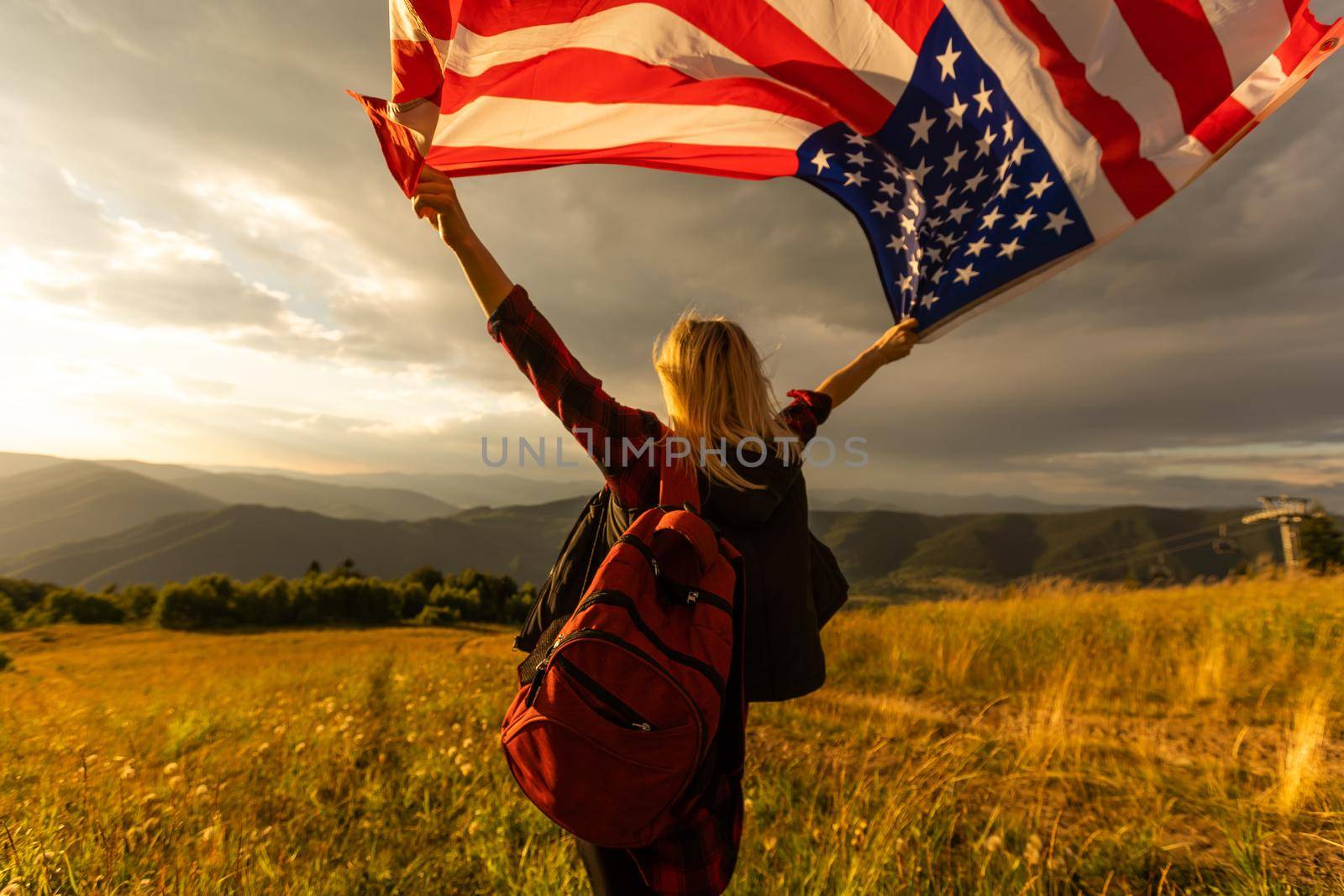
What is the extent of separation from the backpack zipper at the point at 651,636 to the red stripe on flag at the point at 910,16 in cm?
351

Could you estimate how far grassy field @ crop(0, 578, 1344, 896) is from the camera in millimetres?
2590

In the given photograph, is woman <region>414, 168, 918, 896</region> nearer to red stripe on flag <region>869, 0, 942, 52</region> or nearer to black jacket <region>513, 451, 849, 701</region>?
black jacket <region>513, 451, 849, 701</region>

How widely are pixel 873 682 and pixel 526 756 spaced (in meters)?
6.82

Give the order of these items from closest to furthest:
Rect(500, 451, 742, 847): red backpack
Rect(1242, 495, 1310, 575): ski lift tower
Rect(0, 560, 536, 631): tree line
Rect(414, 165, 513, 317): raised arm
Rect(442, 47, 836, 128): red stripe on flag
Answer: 1. Rect(500, 451, 742, 847): red backpack
2. Rect(414, 165, 513, 317): raised arm
3. Rect(442, 47, 836, 128): red stripe on flag
4. Rect(0, 560, 536, 631): tree line
5. Rect(1242, 495, 1310, 575): ski lift tower

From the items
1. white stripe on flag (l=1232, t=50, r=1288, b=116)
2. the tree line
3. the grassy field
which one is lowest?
the tree line

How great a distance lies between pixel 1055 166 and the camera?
119 inches

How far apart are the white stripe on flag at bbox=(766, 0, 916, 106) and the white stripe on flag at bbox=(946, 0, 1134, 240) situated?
12.6 inches

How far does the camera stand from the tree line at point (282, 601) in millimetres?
14164

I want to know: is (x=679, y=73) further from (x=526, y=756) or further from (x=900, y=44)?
(x=526, y=756)

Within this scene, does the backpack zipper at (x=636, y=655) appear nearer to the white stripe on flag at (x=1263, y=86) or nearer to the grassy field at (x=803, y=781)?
the grassy field at (x=803, y=781)

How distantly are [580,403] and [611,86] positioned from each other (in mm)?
2264

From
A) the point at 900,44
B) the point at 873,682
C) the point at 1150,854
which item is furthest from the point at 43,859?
the point at 873,682

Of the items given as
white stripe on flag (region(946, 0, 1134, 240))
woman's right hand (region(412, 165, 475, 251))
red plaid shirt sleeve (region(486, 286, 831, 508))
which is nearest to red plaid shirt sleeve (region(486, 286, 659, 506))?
red plaid shirt sleeve (region(486, 286, 831, 508))

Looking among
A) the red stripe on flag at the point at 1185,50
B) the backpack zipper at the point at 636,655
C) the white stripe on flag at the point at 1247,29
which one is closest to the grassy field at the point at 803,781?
the backpack zipper at the point at 636,655
